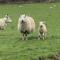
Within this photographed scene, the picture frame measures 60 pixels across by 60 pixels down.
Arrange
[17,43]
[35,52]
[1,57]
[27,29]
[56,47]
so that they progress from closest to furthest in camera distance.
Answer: [1,57], [35,52], [56,47], [17,43], [27,29]

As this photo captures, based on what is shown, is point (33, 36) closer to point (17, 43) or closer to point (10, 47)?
point (17, 43)

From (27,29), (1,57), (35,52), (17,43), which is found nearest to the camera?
(1,57)

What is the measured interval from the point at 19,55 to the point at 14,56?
31 cm

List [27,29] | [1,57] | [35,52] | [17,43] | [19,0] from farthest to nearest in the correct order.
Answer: [19,0]
[27,29]
[17,43]
[35,52]
[1,57]

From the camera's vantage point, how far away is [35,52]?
50.3ft

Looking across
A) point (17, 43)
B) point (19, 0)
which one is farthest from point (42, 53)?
point (19, 0)

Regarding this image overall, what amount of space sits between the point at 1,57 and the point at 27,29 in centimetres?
501

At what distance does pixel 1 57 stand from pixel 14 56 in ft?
1.80

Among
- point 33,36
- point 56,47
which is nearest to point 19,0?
point 33,36

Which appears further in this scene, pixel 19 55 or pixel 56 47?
pixel 56 47

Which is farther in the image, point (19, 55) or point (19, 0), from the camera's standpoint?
point (19, 0)

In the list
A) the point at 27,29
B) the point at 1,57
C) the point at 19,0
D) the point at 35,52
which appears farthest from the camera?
the point at 19,0

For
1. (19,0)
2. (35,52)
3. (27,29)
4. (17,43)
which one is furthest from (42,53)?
(19,0)

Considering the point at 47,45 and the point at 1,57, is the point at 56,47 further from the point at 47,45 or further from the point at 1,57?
the point at 1,57
